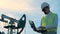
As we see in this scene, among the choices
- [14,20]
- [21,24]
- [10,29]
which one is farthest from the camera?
[14,20]

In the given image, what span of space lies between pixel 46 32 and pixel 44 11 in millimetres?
588

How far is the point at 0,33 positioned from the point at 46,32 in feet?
41.3

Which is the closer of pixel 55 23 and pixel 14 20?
pixel 55 23

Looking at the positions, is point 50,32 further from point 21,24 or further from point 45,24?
point 21,24

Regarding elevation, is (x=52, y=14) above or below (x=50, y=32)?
above

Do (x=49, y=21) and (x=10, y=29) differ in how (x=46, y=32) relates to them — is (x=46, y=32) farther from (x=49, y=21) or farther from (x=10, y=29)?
(x=10, y=29)

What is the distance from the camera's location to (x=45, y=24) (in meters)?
7.23

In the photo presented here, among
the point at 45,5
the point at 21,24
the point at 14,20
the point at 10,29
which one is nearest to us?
the point at 45,5

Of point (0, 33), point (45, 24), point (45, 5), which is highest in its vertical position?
point (45, 5)

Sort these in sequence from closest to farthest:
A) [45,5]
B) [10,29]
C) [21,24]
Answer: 1. [45,5]
2. [21,24]
3. [10,29]

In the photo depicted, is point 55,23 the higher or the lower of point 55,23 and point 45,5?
the lower

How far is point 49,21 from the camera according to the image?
23.2ft

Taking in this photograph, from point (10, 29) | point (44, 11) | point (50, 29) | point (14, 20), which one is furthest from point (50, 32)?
point (14, 20)

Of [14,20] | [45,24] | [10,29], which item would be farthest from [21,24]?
[45,24]
